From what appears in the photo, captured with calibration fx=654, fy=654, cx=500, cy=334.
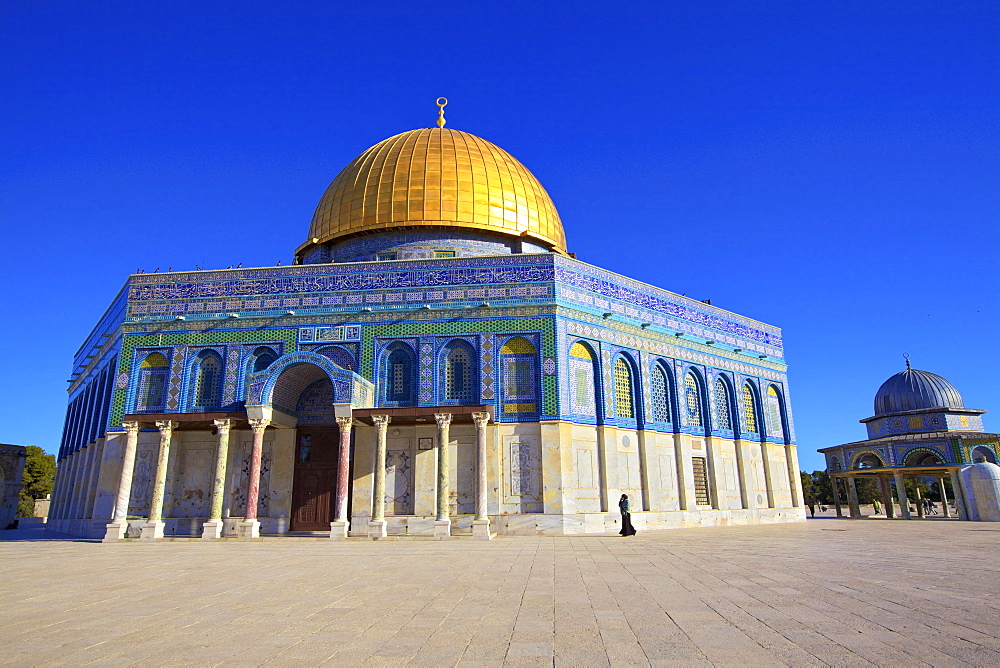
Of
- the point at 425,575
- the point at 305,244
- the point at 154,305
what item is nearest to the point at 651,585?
the point at 425,575

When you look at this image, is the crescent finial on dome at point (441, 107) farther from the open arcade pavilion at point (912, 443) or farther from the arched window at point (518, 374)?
the open arcade pavilion at point (912, 443)

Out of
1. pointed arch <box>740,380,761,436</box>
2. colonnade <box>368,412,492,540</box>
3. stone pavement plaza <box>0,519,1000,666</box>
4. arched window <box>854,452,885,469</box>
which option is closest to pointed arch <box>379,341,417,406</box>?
colonnade <box>368,412,492,540</box>

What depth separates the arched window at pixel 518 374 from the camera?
19.9m

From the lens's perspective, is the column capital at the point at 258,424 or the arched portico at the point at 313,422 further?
the column capital at the point at 258,424

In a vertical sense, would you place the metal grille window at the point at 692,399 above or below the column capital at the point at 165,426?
above

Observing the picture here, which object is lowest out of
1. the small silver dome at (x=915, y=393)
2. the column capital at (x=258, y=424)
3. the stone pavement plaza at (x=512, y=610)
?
the stone pavement plaza at (x=512, y=610)

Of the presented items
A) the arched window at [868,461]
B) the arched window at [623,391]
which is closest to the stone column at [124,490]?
the arched window at [623,391]

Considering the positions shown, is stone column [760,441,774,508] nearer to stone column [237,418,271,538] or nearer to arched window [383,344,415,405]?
arched window [383,344,415,405]

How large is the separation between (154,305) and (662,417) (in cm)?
1777

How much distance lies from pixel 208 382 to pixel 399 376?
249 inches

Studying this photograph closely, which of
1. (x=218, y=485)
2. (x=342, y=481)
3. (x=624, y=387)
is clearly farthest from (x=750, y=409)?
(x=218, y=485)

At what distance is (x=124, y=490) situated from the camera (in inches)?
744

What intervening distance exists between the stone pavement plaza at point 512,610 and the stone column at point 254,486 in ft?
22.0

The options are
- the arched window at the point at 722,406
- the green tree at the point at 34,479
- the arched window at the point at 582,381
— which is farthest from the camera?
the green tree at the point at 34,479
